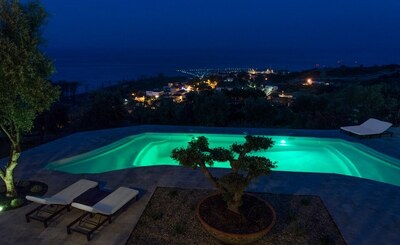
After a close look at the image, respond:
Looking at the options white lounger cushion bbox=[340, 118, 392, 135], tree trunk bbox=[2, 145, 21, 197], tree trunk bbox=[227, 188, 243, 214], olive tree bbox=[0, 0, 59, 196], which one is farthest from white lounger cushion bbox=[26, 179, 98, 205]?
white lounger cushion bbox=[340, 118, 392, 135]

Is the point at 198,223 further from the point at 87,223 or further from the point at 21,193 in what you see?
the point at 21,193

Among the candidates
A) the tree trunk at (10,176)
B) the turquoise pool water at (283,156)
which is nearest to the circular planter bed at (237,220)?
the tree trunk at (10,176)

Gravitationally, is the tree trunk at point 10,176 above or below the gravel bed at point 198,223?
above

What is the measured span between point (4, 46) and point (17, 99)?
120 cm

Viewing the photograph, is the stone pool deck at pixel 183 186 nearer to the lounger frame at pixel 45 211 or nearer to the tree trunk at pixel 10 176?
the lounger frame at pixel 45 211

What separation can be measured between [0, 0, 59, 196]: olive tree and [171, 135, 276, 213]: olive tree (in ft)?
10.5

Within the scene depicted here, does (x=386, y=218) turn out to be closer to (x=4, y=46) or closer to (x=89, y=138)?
(x=4, y=46)

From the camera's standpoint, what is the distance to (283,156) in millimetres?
11828

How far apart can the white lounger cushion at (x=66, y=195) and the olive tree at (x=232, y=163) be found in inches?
107

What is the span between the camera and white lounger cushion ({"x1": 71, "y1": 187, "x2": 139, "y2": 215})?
230 inches

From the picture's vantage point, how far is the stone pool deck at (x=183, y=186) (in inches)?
218

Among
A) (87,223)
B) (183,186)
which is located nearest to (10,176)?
(87,223)

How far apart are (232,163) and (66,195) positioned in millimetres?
3890

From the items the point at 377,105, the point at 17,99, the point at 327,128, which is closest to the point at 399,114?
the point at 377,105
